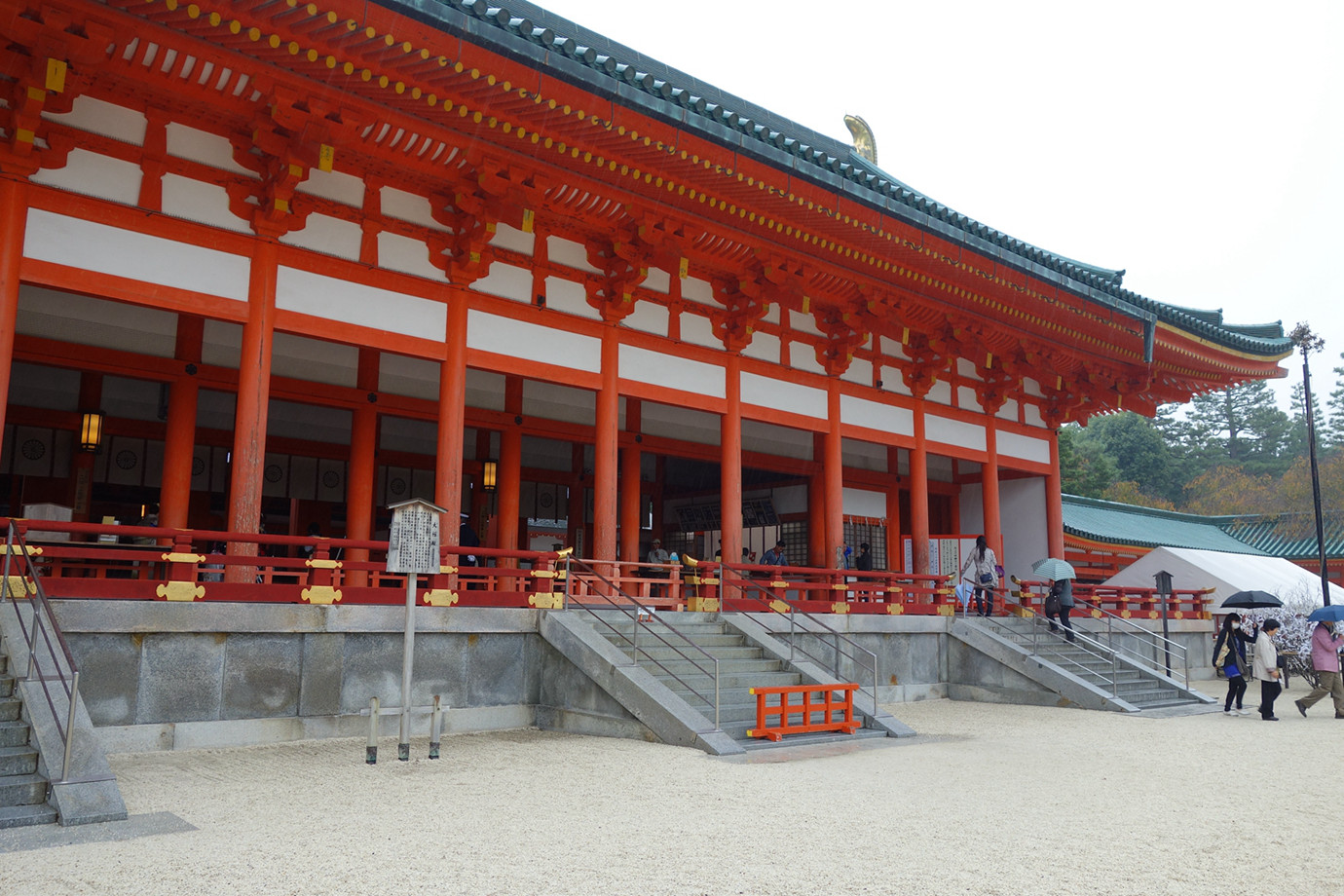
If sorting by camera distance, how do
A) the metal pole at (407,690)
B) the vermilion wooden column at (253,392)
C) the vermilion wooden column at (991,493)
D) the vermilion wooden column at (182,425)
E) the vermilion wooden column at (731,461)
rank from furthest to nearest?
the vermilion wooden column at (991,493) → the vermilion wooden column at (731,461) → the vermilion wooden column at (182,425) → the vermilion wooden column at (253,392) → the metal pole at (407,690)

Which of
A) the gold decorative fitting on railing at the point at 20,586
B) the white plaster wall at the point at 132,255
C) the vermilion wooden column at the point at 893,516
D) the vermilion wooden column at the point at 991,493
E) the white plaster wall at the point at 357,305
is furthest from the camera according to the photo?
the vermilion wooden column at the point at 893,516

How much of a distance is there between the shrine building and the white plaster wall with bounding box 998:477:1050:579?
6 cm

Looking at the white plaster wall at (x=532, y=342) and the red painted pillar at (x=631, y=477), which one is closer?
the white plaster wall at (x=532, y=342)

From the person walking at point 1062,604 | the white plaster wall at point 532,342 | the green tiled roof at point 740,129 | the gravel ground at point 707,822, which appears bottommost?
the gravel ground at point 707,822

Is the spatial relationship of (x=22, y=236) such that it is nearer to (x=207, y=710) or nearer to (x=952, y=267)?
(x=207, y=710)

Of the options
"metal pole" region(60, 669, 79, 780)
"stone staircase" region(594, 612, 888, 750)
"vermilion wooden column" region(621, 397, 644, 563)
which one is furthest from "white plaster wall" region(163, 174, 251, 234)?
"vermilion wooden column" region(621, 397, 644, 563)

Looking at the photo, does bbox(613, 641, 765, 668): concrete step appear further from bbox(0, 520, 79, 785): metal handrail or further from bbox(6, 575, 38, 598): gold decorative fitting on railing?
bbox(6, 575, 38, 598): gold decorative fitting on railing

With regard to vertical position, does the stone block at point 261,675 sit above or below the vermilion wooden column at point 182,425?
below

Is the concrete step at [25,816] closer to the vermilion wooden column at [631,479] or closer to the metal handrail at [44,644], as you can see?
the metal handrail at [44,644]

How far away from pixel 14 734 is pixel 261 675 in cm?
251

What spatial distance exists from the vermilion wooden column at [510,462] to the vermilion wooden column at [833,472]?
4.72m

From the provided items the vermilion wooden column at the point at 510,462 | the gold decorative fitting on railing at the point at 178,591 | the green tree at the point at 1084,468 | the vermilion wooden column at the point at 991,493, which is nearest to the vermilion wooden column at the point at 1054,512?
the vermilion wooden column at the point at 991,493

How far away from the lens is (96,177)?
8.94 m

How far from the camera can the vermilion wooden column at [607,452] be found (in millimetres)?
12125
